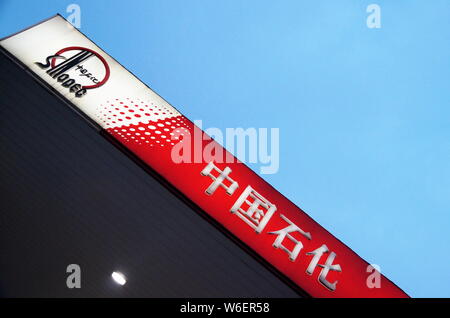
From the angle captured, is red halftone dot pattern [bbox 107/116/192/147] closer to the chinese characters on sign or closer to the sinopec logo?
the chinese characters on sign

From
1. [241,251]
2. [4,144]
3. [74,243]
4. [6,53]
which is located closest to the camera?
[241,251]

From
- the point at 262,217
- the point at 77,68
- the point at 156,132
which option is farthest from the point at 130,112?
the point at 262,217

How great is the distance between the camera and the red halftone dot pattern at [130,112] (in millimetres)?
4391

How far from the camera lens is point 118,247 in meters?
4.84

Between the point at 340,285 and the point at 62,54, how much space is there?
496cm

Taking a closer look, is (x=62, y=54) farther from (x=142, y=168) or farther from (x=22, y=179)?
(x=142, y=168)

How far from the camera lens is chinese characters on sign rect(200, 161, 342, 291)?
14.1 ft

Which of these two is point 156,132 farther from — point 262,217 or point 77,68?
point 262,217

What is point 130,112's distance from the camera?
15.6ft

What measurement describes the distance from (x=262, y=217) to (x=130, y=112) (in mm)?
2310

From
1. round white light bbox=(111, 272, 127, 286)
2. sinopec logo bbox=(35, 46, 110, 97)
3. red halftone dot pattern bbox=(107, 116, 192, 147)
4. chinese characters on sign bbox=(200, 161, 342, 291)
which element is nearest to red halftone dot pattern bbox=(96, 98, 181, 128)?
red halftone dot pattern bbox=(107, 116, 192, 147)

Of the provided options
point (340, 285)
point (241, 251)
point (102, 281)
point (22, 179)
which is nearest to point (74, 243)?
point (102, 281)

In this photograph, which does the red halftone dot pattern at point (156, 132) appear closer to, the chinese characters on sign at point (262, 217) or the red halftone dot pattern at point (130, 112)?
the red halftone dot pattern at point (130, 112)
